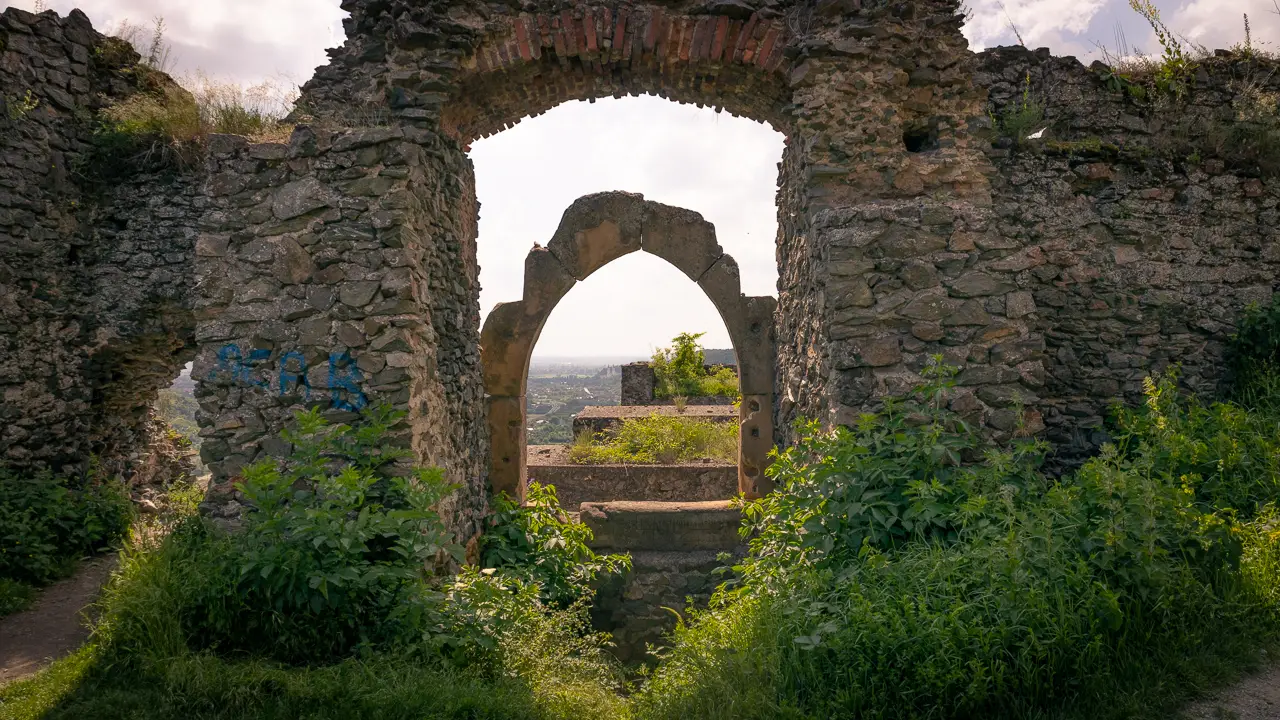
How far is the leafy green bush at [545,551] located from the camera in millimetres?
4953

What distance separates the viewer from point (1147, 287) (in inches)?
203

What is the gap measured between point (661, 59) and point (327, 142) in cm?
237

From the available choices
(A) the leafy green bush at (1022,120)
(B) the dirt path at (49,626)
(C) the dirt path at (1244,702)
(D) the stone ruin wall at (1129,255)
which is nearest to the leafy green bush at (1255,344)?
(D) the stone ruin wall at (1129,255)

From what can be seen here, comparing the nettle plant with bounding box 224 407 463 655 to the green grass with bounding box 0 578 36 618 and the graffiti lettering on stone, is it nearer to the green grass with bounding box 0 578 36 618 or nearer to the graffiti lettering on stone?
the graffiti lettering on stone

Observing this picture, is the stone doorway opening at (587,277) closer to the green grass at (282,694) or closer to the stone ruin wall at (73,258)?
the green grass at (282,694)

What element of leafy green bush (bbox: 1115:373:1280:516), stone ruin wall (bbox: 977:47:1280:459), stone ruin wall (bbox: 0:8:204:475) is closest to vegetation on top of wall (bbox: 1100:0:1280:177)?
stone ruin wall (bbox: 977:47:1280:459)

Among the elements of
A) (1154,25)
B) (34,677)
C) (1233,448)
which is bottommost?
(34,677)

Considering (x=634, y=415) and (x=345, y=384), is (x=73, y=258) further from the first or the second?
(x=634, y=415)

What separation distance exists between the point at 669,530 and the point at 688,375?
836 centimetres

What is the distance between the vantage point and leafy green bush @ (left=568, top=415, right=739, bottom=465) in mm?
9891

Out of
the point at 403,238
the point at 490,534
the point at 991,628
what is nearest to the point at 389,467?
the point at 403,238

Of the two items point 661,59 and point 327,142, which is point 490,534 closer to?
point 327,142

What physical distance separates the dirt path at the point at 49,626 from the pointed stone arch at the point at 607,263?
3.11 meters

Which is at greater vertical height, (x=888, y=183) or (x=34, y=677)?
(x=888, y=183)
